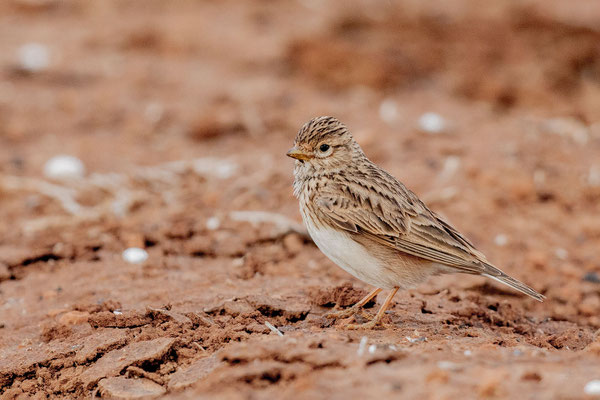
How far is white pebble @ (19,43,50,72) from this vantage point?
1135 cm

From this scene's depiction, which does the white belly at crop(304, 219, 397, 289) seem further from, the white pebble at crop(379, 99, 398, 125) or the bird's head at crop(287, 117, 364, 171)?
the white pebble at crop(379, 99, 398, 125)

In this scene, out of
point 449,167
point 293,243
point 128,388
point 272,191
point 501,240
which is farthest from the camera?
point 449,167

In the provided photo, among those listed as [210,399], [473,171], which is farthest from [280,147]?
[210,399]

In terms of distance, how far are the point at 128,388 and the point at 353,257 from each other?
65.0 inches

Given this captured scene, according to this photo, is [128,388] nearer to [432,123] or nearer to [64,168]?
[64,168]

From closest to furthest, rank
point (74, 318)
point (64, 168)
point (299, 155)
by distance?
point (74, 318) → point (299, 155) → point (64, 168)

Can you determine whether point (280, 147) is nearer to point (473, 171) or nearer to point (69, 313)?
point (473, 171)

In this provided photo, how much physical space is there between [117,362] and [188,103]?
6.10 metres

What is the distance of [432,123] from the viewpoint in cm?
1003

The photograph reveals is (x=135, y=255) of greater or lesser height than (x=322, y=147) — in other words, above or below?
below

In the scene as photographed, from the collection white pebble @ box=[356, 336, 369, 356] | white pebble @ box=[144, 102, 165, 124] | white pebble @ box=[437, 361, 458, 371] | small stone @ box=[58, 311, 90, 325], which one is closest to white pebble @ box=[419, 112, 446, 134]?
white pebble @ box=[144, 102, 165, 124]

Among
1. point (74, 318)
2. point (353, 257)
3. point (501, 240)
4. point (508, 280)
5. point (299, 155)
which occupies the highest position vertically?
point (299, 155)

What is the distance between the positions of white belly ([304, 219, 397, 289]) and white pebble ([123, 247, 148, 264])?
192 cm

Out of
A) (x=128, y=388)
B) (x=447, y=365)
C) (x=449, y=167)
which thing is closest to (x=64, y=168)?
(x=449, y=167)
